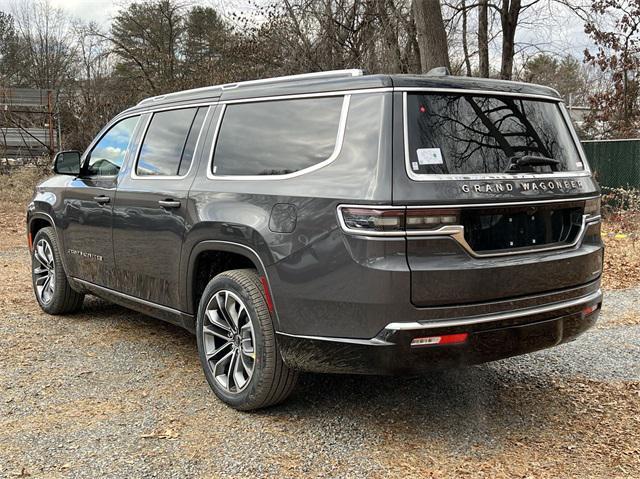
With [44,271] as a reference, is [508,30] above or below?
above

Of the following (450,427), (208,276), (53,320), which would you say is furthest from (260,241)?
(53,320)

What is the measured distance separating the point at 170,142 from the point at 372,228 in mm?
2065

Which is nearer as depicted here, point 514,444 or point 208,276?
point 514,444

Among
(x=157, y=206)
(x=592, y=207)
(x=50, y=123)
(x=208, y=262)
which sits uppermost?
(x=50, y=123)

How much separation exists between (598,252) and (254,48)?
47.5ft

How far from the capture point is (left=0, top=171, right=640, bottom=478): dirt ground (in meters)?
3.05

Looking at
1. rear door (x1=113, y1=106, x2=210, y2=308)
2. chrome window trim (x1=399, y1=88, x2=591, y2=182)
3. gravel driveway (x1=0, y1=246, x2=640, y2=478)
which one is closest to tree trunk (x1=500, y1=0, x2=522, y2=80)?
gravel driveway (x1=0, y1=246, x2=640, y2=478)

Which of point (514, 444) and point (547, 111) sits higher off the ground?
point (547, 111)

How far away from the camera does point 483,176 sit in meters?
3.09

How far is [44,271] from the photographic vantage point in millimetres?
5996

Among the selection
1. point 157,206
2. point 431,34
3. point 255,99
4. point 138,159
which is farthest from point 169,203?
point 431,34

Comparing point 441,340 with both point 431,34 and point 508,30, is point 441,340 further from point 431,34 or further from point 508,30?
point 508,30

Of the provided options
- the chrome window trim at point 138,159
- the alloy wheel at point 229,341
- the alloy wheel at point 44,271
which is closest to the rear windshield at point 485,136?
the alloy wheel at point 229,341

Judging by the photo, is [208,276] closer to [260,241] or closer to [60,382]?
[260,241]
